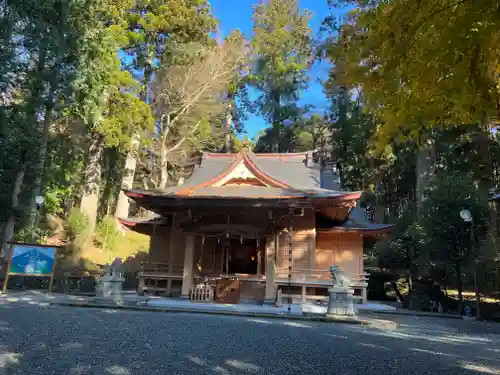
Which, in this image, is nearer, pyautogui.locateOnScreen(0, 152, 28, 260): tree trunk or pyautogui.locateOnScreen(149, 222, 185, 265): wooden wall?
pyautogui.locateOnScreen(149, 222, 185, 265): wooden wall

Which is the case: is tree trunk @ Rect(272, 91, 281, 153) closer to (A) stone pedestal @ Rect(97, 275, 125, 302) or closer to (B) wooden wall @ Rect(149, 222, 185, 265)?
(B) wooden wall @ Rect(149, 222, 185, 265)

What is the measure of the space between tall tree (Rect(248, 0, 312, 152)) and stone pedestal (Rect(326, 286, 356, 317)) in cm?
2275

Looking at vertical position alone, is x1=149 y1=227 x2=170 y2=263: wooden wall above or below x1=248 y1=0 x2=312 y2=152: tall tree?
below

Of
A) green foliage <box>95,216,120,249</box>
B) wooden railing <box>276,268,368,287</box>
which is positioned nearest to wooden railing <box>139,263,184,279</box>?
wooden railing <box>276,268,368,287</box>

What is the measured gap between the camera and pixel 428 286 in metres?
14.0

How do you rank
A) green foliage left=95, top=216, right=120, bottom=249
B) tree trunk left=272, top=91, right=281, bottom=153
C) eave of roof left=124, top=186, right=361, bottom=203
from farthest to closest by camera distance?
tree trunk left=272, top=91, right=281, bottom=153 < green foliage left=95, top=216, right=120, bottom=249 < eave of roof left=124, top=186, right=361, bottom=203

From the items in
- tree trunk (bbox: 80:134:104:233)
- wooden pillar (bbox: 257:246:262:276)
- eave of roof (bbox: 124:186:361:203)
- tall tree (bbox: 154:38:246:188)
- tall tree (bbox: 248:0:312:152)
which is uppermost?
tall tree (bbox: 248:0:312:152)

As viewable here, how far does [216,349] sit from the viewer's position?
4.72m

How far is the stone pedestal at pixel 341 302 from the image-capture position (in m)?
8.97

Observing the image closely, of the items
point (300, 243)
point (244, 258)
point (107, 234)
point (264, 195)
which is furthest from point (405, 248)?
point (107, 234)

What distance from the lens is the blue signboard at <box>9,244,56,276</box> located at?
11453 mm

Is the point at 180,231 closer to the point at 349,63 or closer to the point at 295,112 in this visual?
the point at 349,63

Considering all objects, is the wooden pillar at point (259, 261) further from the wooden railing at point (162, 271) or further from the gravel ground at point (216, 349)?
the gravel ground at point (216, 349)

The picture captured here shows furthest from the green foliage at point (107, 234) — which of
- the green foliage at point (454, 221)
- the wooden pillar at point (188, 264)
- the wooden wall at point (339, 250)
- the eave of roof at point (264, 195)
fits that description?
the green foliage at point (454, 221)
